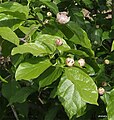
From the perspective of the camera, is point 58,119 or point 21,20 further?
point 58,119

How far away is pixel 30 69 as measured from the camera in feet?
4.89

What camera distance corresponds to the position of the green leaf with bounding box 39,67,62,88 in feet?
4.94

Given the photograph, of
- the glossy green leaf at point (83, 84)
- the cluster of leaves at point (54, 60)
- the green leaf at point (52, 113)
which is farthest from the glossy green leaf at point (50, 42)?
the green leaf at point (52, 113)

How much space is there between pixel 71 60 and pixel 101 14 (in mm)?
940

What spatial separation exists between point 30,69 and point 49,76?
0.31 ft

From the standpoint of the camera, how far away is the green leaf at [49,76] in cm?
151

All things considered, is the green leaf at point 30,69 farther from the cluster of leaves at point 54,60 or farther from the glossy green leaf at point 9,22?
the glossy green leaf at point 9,22

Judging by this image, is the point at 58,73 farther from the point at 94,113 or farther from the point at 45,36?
the point at 94,113

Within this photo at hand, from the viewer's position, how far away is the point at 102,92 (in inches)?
69.4

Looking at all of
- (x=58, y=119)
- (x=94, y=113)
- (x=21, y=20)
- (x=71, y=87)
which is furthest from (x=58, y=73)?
(x=58, y=119)

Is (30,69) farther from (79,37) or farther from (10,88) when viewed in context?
(10,88)

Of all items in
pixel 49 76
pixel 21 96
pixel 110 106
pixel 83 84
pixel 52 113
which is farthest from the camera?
pixel 52 113

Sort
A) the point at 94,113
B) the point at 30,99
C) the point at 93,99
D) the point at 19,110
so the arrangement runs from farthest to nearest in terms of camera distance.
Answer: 1. the point at 30,99
2. the point at 19,110
3. the point at 94,113
4. the point at 93,99

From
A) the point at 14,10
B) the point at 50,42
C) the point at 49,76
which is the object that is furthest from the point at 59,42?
the point at 14,10
